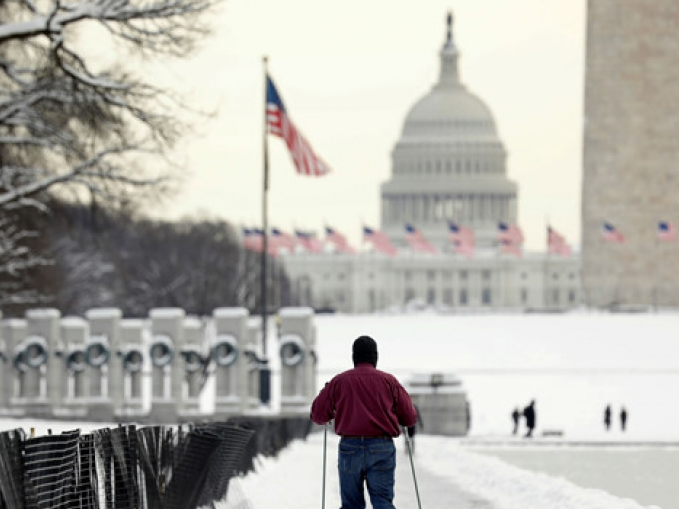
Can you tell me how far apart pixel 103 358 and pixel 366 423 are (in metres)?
30.0

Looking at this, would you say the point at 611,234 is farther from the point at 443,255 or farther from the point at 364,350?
the point at 364,350

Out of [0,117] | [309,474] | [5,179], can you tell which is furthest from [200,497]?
[5,179]

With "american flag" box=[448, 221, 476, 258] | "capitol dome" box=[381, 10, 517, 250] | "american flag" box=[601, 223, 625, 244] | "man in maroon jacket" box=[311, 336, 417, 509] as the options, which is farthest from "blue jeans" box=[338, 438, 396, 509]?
"capitol dome" box=[381, 10, 517, 250]

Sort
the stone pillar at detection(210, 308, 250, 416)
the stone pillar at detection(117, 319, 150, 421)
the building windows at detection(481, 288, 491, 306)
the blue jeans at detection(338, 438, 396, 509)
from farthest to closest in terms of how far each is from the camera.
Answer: the building windows at detection(481, 288, 491, 306) → the stone pillar at detection(117, 319, 150, 421) → the stone pillar at detection(210, 308, 250, 416) → the blue jeans at detection(338, 438, 396, 509)

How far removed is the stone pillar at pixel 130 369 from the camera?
42844 millimetres

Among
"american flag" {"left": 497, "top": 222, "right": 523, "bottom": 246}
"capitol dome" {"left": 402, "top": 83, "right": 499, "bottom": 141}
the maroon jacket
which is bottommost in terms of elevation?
the maroon jacket

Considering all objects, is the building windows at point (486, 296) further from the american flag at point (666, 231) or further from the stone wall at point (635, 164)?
the american flag at point (666, 231)

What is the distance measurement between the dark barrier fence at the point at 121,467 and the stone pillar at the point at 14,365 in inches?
948

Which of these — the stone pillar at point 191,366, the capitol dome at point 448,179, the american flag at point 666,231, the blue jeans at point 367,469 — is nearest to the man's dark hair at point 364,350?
the blue jeans at point 367,469

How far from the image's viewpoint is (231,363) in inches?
1617

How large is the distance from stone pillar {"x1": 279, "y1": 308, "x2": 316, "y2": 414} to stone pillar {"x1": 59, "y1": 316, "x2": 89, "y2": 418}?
4884 mm

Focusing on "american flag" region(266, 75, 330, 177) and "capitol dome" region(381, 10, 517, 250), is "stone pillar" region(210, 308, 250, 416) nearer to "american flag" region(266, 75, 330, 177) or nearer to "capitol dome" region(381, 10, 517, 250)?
"american flag" region(266, 75, 330, 177)

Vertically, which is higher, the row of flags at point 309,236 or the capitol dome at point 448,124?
the capitol dome at point 448,124

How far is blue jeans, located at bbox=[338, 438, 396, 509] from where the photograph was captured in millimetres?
12953
